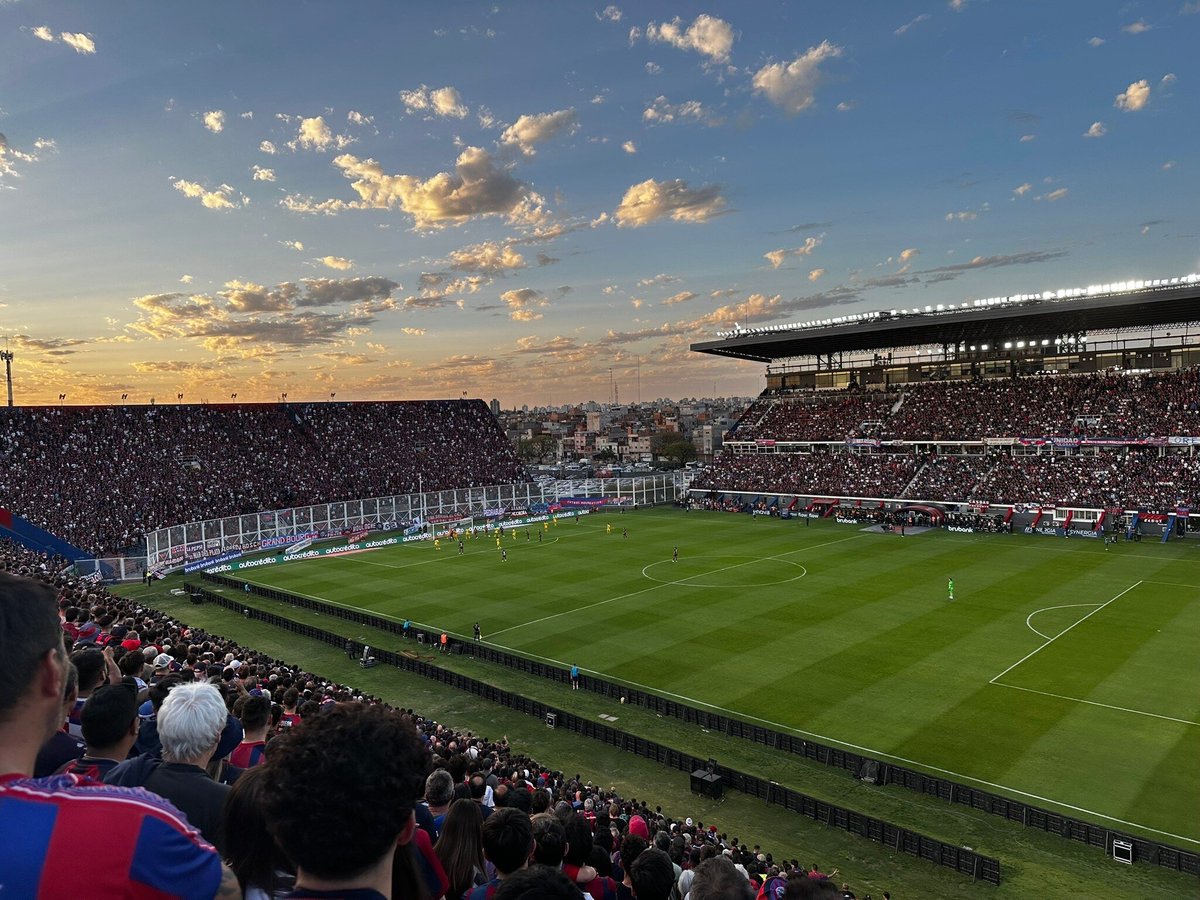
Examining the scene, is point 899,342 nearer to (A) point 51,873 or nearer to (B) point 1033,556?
(B) point 1033,556

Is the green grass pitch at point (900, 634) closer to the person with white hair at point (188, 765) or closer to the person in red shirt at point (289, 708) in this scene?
the person in red shirt at point (289, 708)

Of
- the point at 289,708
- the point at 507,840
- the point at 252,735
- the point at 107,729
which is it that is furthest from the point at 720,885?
the point at 289,708

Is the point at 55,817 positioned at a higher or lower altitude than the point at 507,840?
higher

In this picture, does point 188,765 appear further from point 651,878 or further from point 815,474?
point 815,474

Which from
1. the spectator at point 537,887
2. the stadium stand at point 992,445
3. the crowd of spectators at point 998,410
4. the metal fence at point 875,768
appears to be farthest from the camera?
the crowd of spectators at point 998,410

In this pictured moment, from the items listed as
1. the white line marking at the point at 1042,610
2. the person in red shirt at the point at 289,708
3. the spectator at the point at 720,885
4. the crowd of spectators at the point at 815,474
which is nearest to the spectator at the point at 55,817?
the spectator at the point at 720,885

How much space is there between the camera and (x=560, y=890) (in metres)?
3.33

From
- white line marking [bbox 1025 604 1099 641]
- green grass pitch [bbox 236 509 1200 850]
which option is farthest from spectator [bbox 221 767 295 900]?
white line marking [bbox 1025 604 1099 641]

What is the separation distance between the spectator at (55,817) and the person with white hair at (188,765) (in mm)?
1902

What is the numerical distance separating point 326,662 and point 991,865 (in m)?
26.4

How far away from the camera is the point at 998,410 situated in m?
72.1

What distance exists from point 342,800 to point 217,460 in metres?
75.9

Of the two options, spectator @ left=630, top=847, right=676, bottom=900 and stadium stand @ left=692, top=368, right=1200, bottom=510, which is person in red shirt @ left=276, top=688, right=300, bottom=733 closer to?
spectator @ left=630, top=847, right=676, bottom=900

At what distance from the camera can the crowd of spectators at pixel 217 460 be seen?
57.9 meters
